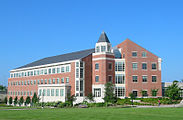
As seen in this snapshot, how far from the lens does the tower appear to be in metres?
59.3

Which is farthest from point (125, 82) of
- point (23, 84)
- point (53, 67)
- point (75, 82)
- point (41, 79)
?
point (23, 84)

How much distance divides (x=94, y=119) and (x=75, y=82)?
3765 centimetres

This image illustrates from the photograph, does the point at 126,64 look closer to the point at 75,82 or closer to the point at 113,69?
the point at 113,69

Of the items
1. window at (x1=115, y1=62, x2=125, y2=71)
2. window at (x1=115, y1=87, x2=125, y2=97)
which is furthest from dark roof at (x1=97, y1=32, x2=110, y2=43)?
window at (x1=115, y1=87, x2=125, y2=97)

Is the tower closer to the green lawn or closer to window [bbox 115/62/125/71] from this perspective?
window [bbox 115/62/125/71]

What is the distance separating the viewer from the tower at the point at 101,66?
59.3m

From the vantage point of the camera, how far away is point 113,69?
61.2 meters

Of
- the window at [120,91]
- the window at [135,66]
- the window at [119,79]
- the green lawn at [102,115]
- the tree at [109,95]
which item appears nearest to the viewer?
the green lawn at [102,115]

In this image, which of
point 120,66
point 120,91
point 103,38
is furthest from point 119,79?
point 103,38

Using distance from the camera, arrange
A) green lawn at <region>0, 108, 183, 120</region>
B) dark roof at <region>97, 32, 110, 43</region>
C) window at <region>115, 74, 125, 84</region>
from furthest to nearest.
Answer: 1. dark roof at <region>97, 32, 110, 43</region>
2. window at <region>115, 74, 125, 84</region>
3. green lawn at <region>0, 108, 183, 120</region>

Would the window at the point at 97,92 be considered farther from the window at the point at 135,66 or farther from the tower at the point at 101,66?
the window at the point at 135,66

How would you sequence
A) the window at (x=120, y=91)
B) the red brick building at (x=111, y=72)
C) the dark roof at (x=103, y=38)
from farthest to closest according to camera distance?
the dark roof at (x=103, y=38)
the window at (x=120, y=91)
the red brick building at (x=111, y=72)

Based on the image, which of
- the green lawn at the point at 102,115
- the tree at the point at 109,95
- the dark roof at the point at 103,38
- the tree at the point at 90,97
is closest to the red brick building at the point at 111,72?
the dark roof at the point at 103,38

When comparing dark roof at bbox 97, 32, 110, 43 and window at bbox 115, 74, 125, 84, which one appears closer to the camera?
window at bbox 115, 74, 125, 84
